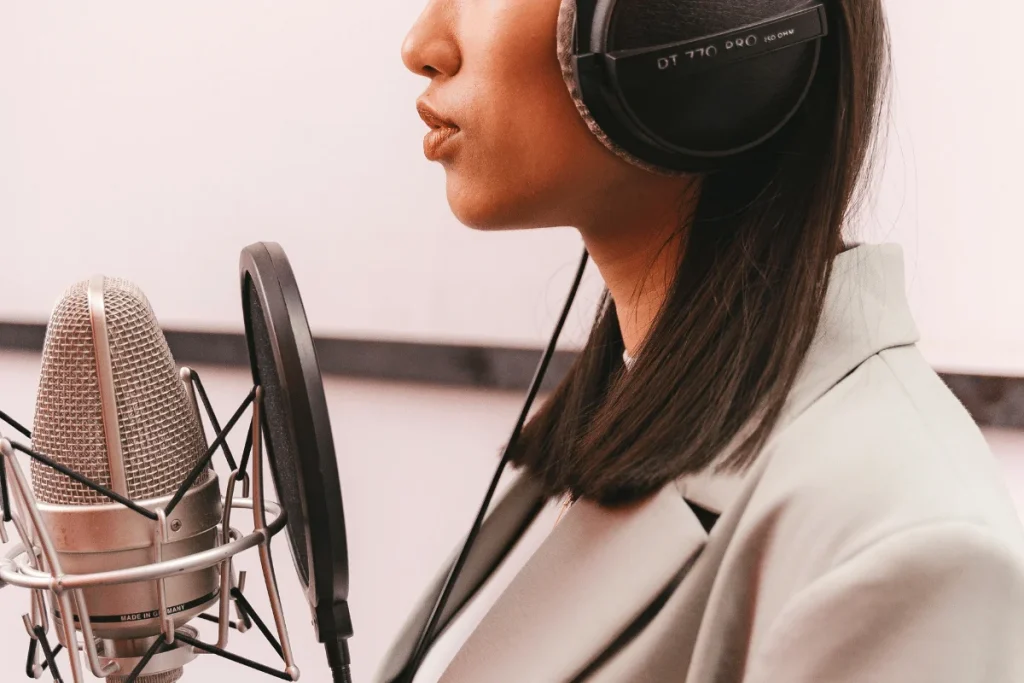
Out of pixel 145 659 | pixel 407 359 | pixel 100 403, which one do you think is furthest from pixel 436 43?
pixel 407 359

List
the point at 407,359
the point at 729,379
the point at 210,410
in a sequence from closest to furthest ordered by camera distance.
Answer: the point at 729,379 → the point at 210,410 → the point at 407,359

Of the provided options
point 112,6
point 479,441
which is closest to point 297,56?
point 112,6

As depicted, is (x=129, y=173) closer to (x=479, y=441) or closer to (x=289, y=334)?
(x=479, y=441)

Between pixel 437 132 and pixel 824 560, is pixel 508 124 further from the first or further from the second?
pixel 824 560

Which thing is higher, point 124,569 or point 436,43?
point 436,43

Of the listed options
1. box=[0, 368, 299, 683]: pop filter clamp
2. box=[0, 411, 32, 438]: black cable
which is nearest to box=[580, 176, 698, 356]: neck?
box=[0, 368, 299, 683]: pop filter clamp

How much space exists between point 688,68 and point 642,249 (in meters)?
0.15

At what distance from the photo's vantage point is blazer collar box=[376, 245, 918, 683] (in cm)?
43

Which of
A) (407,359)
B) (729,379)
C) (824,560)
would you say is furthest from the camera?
(407,359)

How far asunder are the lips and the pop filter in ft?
0.35

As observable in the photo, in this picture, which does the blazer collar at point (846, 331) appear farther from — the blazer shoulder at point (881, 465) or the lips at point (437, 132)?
the lips at point (437, 132)

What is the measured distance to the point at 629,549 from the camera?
17.8 inches

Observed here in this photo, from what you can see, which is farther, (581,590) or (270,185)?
(270,185)

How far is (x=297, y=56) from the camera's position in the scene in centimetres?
96
